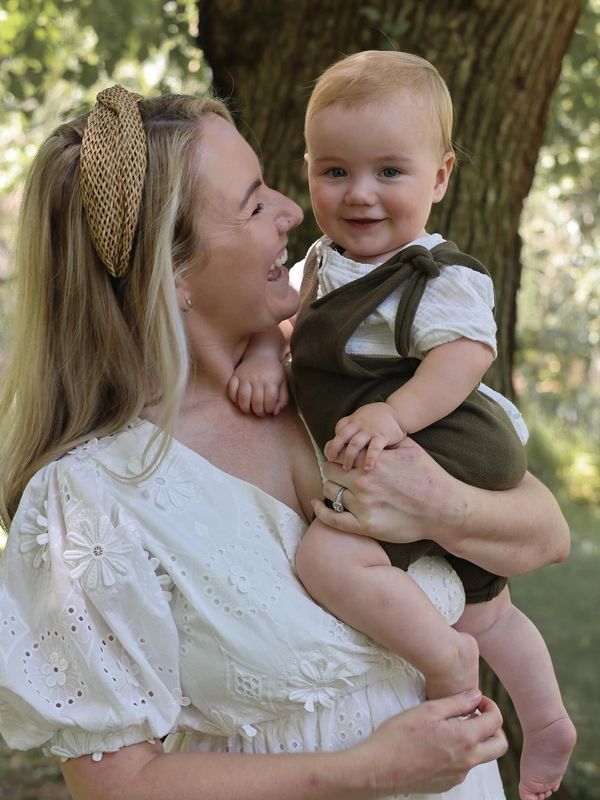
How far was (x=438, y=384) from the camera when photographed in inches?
70.6

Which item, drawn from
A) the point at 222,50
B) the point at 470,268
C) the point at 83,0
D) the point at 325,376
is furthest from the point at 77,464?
the point at 83,0

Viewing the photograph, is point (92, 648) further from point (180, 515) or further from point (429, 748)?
point (429, 748)

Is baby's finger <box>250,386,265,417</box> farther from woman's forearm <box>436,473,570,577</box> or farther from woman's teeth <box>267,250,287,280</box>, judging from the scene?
woman's forearm <box>436,473,570,577</box>

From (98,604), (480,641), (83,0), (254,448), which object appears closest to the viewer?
(98,604)

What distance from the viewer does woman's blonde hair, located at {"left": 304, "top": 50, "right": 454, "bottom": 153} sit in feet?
6.22

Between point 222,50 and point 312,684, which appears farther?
point 222,50

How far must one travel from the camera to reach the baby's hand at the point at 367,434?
178 cm

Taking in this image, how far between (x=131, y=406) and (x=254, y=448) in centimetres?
23

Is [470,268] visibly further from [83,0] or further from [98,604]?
[83,0]

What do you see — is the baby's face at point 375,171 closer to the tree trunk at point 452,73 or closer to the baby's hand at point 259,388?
the baby's hand at point 259,388

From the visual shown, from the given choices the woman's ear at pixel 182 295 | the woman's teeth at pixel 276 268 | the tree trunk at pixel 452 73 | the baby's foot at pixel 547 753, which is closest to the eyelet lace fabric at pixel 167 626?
the woman's ear at pixel 182 295

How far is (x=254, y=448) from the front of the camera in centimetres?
196

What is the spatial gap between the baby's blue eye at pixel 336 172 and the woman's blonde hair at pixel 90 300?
248mm

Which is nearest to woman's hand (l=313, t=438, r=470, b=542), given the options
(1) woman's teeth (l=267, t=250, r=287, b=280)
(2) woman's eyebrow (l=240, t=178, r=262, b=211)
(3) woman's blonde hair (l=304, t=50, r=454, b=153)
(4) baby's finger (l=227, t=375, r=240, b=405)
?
(4) baby's finger (l=227, t=375, r=240, b=405)
